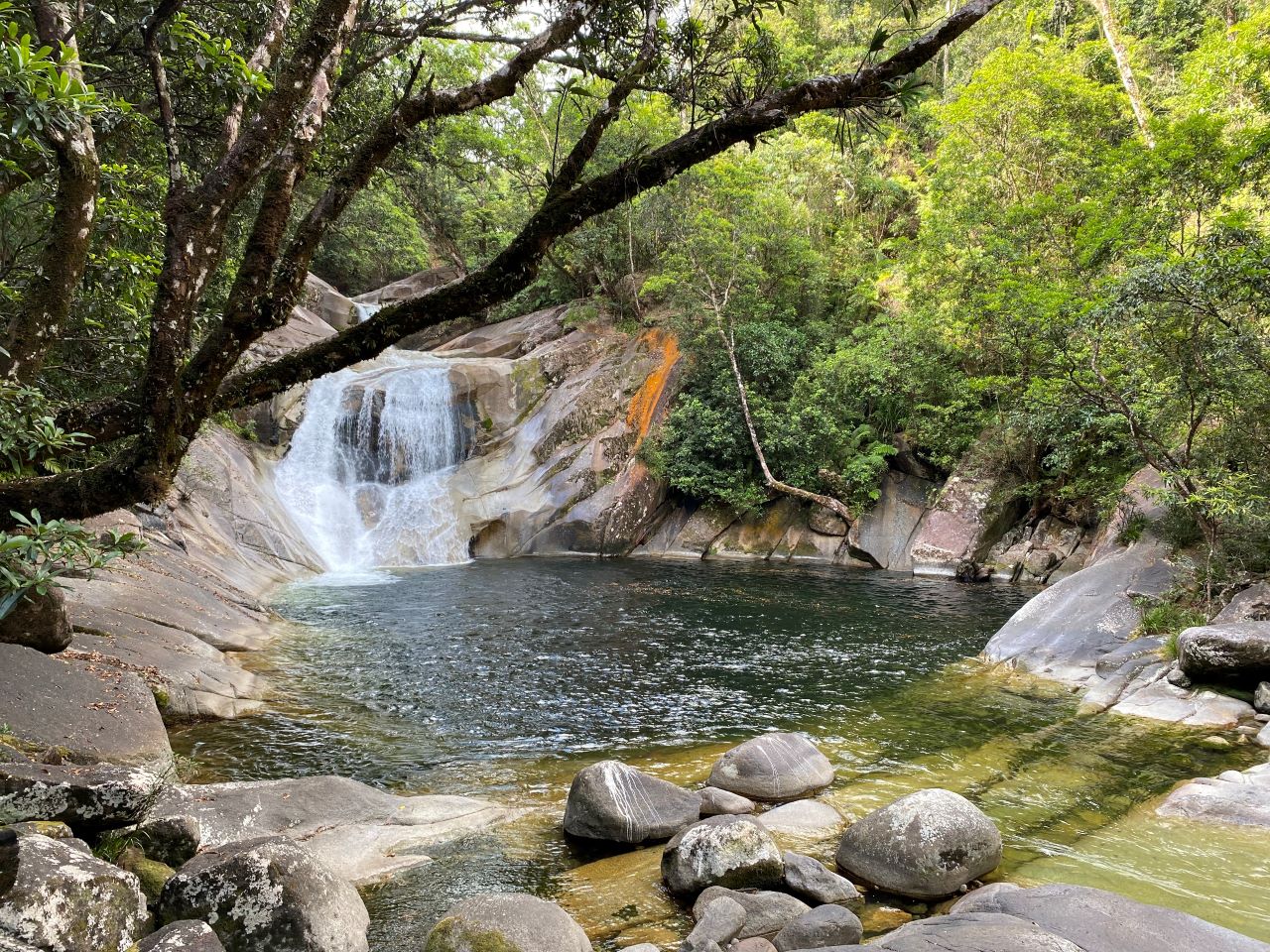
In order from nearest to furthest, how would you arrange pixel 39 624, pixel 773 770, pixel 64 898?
pixel 64 898, pixel 39 624, pixel 773 770

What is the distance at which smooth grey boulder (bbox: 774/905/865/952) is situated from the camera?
14.4ft

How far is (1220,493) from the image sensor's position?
9.61m

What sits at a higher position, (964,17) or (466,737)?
(964,17)

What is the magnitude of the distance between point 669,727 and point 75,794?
626 centimetres

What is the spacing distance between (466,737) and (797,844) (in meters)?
4.30

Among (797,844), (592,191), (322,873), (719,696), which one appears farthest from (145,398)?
(719,696)

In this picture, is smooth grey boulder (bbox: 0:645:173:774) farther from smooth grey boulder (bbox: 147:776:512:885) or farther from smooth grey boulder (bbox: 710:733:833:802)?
smooth grey boulder (bbox: 710:733:833:802)

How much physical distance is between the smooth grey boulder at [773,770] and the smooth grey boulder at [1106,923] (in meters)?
2.80

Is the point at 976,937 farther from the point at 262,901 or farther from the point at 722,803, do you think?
the point at 262,901

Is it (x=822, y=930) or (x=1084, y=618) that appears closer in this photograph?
(x=822, y=930)

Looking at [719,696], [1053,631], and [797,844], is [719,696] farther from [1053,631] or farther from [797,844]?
[1053,631]

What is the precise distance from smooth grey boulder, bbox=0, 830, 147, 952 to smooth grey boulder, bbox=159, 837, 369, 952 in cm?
32

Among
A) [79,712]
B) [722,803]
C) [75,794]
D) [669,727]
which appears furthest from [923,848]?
[79,712]

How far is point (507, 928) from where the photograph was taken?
4094 millimetres
